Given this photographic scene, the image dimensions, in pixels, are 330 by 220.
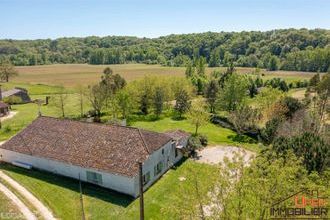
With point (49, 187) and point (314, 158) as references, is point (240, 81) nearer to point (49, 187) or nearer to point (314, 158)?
point (314, 158)

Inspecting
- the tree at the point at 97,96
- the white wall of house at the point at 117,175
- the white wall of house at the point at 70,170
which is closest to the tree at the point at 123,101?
the tree at the point at 97,96

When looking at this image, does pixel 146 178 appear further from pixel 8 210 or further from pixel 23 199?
pixel 8 210

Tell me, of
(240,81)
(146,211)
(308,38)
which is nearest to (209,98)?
(240,81)

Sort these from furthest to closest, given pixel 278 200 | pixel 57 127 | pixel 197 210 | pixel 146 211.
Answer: pixel 57 127 → pixel 146 211 → pixel 197 210 → pixel 278 200

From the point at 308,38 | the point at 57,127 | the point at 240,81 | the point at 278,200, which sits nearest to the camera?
the point at 278,200

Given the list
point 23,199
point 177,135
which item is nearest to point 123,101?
point 177,135

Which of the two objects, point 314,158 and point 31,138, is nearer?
point 314,158

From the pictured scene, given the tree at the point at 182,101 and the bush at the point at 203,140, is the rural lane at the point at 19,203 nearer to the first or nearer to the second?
the bush at the point at 203,140
